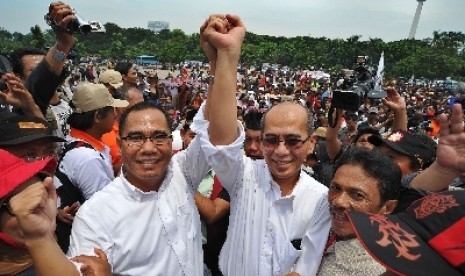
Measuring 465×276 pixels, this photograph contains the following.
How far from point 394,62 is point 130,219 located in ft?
233

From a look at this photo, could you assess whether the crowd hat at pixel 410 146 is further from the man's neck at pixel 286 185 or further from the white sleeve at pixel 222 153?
the white sleeve at pixel 222 153

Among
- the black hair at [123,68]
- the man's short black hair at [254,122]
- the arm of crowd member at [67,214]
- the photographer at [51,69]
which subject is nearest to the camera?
the arm of crowd member at [67,214]

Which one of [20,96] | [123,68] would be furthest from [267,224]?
[123,68]

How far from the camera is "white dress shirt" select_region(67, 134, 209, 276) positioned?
1.95 metres

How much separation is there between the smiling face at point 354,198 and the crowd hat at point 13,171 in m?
1.36

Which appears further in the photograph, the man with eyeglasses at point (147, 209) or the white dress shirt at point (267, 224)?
the white dress shirt at point (267, 224)

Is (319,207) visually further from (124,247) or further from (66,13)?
(66,13)

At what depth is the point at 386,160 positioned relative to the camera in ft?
6.86

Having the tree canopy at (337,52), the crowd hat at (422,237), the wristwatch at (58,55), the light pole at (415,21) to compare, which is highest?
the light pole at (415,21)

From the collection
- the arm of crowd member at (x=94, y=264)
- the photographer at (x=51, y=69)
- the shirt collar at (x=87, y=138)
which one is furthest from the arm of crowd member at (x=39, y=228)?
the photographer at (x=51, y=69)

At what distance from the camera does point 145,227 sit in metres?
2.02

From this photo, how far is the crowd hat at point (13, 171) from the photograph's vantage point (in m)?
1.42

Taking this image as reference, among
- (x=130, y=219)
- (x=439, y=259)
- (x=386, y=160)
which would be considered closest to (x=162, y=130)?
(x=130, y=219)

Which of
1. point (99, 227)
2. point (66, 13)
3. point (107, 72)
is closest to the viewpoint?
point (99, 227)
